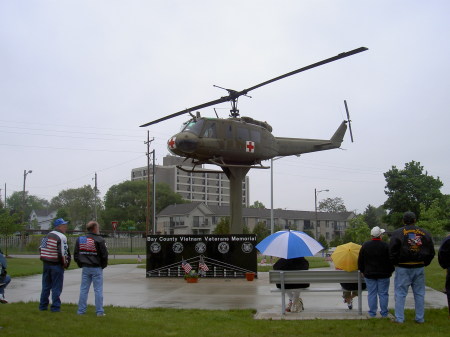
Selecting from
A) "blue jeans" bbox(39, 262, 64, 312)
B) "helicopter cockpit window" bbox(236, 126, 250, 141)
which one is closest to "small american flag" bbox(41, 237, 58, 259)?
"blue jeans" bbox(39, 262, 64, 312)

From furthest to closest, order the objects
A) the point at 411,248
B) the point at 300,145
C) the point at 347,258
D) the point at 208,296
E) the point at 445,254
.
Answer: the point at 300,145, the point at 208,296, the point at 347,258, the point at 445,254, the point at 411,248

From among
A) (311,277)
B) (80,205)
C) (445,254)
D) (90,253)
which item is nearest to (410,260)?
(445,254)

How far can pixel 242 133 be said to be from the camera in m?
19.3

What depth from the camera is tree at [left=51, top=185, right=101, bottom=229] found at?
118 meters

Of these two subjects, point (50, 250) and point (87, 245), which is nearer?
point (87, 245)

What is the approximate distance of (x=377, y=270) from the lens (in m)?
8.73

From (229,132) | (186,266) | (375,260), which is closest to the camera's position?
(375,260)

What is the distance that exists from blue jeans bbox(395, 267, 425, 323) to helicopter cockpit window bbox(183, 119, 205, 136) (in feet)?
37.2

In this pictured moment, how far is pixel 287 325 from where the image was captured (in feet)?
26.9

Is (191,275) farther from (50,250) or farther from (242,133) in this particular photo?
(50,250)

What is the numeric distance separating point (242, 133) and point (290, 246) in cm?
1028

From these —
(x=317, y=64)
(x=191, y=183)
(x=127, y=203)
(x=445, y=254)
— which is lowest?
(x=445, y=254)

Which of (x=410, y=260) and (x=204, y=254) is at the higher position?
(x=410, y=260)

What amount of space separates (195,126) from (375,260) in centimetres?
1108
